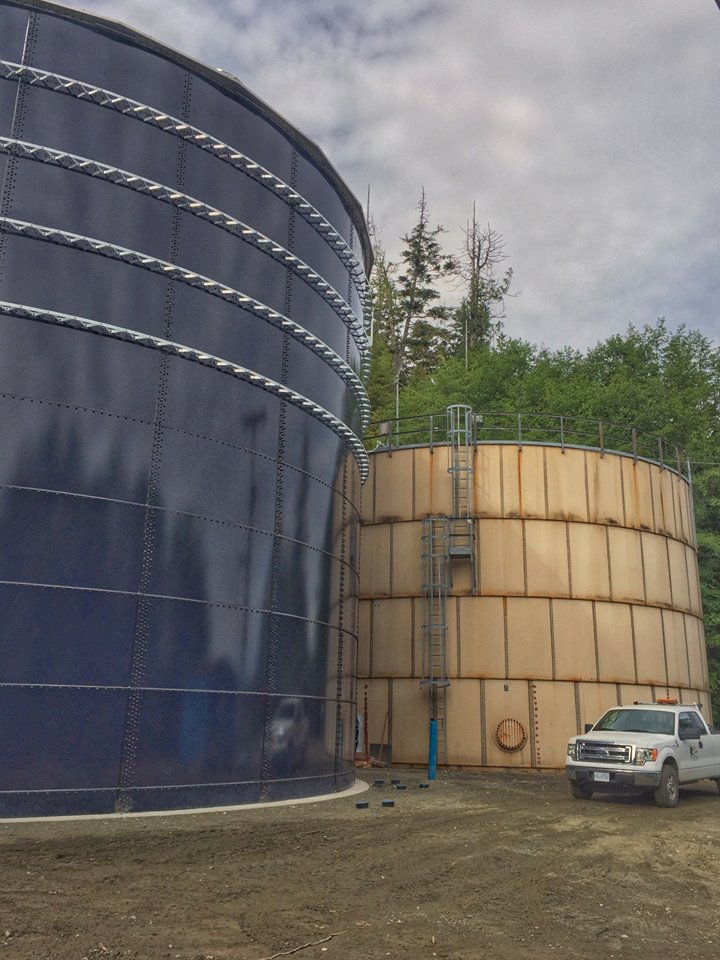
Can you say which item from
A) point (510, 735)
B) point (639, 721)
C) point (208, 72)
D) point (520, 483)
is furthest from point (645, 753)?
point (208, 72)

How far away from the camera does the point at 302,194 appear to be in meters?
15.6

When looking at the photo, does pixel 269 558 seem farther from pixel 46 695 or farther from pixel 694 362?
pixel 694 362

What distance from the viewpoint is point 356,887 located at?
8.12 metres

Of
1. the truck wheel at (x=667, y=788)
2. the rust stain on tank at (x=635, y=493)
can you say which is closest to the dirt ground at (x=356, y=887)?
the truck wheel at (x=667, y=788)

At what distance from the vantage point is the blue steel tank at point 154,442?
11.1 meters

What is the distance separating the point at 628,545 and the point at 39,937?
20.4 m

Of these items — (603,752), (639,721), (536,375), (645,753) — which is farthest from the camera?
(536,375)

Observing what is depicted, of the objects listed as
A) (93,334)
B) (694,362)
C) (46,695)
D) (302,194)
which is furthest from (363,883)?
(694,362)

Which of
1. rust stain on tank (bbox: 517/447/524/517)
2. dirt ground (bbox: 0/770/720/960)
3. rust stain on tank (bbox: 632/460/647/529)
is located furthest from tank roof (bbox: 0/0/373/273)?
rust stain on tank (bbox: 632/460/647/529)

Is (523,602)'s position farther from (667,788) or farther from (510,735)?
(667,788)

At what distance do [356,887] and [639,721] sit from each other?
9486 millimetres

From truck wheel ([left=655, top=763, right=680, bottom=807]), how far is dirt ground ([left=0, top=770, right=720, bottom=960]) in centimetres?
169

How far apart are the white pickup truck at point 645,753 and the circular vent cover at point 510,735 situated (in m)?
5.54

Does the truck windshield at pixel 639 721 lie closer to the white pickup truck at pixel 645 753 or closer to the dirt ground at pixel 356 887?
the white pickup truck at pixel 645 753
